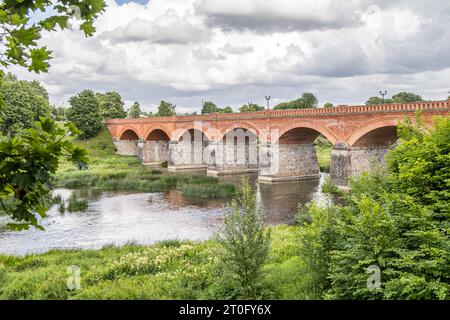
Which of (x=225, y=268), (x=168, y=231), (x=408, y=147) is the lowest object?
(x=168, y=231)

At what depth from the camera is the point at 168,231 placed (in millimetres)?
22609

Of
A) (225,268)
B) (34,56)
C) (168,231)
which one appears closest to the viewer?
(34,56)

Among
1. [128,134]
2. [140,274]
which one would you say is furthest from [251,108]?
[140,274]

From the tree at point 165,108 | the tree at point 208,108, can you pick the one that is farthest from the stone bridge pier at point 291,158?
the tree at point 208,108

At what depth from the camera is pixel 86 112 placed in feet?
227

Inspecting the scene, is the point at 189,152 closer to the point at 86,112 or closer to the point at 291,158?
the point at 291,158

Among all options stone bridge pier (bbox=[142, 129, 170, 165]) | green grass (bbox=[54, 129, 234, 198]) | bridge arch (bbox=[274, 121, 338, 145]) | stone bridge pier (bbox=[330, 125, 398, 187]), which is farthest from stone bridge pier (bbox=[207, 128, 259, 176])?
stone bridge pier (bbox=[330, 125, 398, 187])

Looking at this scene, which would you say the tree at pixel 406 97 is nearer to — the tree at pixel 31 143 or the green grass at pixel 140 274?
the green grass at pixel 140 274

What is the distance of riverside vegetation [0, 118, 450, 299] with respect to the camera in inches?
287

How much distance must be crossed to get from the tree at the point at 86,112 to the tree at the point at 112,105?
14972 millimetres

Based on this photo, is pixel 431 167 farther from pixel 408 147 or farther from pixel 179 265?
pixel 179 265

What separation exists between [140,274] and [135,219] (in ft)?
44.0
